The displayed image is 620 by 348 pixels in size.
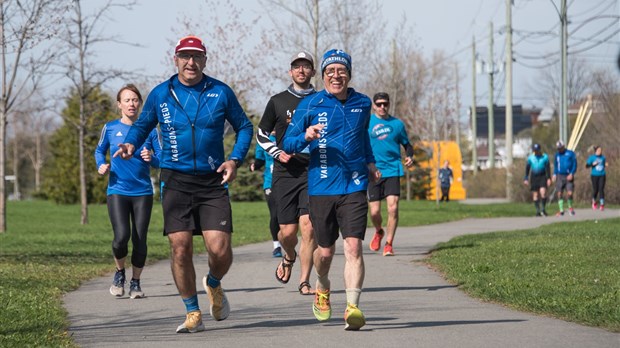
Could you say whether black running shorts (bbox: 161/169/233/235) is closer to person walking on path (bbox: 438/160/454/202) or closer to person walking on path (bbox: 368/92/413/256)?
person walking on path (bbox: 368/92/413/256)

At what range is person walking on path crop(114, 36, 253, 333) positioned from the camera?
8.16 m

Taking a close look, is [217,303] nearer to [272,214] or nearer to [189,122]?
[189,122]

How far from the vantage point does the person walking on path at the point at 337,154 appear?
8.48 m

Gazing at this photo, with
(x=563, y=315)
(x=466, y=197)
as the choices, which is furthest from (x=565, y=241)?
(x=466, y=197)

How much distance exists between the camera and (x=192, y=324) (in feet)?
27.1

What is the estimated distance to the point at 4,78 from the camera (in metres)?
23.8

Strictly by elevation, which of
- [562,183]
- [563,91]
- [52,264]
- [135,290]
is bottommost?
[52,264]

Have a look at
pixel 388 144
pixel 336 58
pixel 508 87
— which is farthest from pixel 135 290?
pixel 508 87

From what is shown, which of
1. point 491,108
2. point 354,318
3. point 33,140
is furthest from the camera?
point 33,140

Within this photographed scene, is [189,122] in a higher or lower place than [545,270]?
higher

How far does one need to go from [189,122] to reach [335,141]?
1.11 metres

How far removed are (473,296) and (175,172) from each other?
3489mm

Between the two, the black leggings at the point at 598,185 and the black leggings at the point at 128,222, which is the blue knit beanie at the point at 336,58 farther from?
the black leggings at the point at 598,185

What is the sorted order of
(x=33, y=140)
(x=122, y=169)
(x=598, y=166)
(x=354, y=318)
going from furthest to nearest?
(x=33, y=140)
(x=598, y=166)
(x=122, y=169)
(x=354, y=318)
